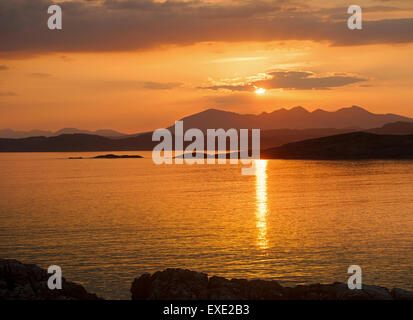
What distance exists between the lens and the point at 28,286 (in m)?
22.7

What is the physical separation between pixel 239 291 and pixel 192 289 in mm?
2273

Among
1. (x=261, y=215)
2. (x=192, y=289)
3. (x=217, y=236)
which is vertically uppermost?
(x=261, y=215)

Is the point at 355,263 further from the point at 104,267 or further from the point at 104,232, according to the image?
the point at 104,232

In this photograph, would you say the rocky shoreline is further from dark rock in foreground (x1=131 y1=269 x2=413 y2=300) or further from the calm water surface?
the calm water surface

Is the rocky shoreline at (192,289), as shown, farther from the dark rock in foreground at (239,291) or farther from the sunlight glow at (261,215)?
the sunlight glow at (261,215)

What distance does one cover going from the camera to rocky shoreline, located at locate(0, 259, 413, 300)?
22.2m

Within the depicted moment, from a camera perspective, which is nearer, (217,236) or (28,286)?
(28,286)

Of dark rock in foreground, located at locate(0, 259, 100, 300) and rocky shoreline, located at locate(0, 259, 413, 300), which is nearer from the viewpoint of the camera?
dark rock in foreground, located at locate(0, 259, 100, 300)

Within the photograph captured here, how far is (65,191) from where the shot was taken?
96.9 m

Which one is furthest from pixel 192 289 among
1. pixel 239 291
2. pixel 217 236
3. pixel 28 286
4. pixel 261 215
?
pixel 261 215

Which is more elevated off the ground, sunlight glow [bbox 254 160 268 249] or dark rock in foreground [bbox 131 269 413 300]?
sunlight glow [bbox 254 160 268 249]

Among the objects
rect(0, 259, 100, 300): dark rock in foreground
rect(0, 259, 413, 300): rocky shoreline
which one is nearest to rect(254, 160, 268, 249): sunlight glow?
rect(0, 259, 413, 300): rocky shoreline

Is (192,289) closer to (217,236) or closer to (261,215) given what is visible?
(217,236)
